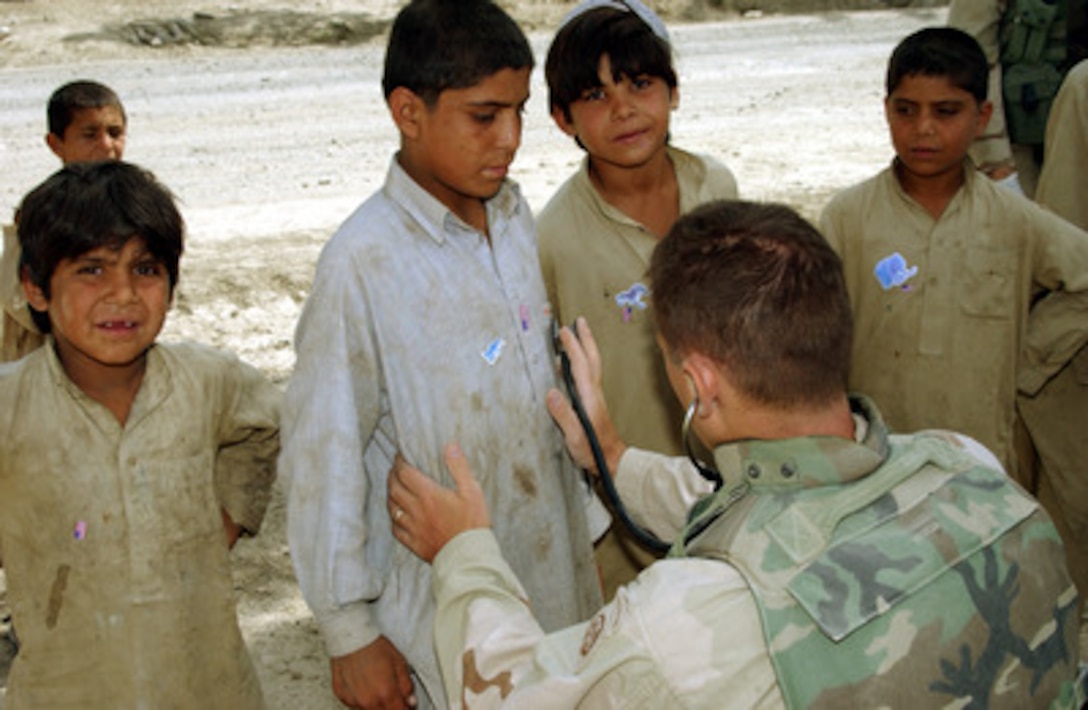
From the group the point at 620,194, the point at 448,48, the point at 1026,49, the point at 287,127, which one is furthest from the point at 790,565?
the point at 287,127

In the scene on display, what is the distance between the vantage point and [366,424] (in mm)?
2283

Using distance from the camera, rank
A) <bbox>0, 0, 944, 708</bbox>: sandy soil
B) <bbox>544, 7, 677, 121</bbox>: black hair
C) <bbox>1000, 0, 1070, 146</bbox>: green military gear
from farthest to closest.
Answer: <bbox>0, 0, 944, 708</bbox>: sandy soil, <bbox>1000, 0, 1070, 146</bbox>: green military gear, <bbox>544, 7, 677, 121</bbox>: black hair

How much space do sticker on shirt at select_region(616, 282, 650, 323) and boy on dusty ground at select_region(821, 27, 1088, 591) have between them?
0.75 m

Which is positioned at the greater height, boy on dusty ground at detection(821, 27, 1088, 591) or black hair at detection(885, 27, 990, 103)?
black hair at detection(885, 27, 990, 103)

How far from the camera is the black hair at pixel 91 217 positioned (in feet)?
7.75

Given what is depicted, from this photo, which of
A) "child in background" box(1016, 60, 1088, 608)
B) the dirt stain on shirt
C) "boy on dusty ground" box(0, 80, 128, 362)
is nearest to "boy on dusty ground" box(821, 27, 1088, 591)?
"child in background" box(1016, 60, 1088, 608)

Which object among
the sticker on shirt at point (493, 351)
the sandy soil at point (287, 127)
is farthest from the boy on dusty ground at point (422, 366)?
the sandy soil at point (287, 127)

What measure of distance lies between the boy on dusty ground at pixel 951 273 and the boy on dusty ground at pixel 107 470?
1.99 m

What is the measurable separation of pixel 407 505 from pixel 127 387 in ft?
2.30

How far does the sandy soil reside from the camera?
6.16 m

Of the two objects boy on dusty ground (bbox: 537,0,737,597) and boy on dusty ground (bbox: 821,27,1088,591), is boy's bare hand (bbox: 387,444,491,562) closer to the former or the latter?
boy on dusty ground (bbox: 537,0,737,597)

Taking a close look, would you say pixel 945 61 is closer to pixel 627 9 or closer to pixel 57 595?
pixel 627 9

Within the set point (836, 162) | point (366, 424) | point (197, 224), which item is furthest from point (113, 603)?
point (836, 162)

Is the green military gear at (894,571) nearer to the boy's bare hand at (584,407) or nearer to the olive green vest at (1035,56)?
the boy's bare hand at (584,407)
